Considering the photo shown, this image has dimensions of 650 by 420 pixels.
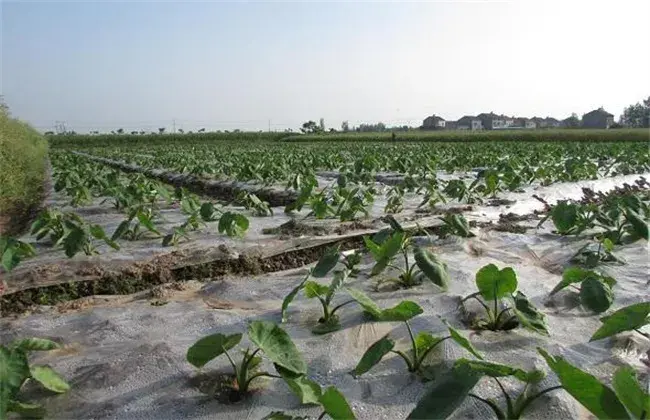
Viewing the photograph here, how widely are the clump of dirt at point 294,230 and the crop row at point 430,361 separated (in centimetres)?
191

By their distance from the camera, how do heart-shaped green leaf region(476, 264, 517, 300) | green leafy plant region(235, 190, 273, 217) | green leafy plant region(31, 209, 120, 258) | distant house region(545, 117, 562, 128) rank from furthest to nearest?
1. distant house region(545, 117, 562, 128)
2. green leafy plant region(235, 190, 273, 217)
3. green leafy plant region(31, 209, 120, 258)
4. heart-shaped green leaf region(476, 264, 517, 300)

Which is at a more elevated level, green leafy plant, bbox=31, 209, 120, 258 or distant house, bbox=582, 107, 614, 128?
distant house, bbox=582, 107, 614, 128

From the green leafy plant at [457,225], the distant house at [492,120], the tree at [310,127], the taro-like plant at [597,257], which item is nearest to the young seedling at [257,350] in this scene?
the green leafy plant at [457,225]

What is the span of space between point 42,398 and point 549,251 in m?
3.43

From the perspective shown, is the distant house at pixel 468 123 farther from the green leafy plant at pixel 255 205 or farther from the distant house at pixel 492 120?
the green leafy plant at pixel 255 205

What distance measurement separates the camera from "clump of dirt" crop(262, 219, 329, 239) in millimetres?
4762

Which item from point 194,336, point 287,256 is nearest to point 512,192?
A: point 287,256

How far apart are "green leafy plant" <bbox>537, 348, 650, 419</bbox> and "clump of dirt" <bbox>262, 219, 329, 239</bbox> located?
3.50 m

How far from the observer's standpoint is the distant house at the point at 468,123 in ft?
246

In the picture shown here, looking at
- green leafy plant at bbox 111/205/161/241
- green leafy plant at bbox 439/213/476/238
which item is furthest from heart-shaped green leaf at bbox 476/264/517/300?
green leafy plant at bbox 111/205/161/241

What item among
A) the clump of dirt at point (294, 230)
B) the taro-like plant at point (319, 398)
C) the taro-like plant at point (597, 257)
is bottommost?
the clump of dirt at point (294, 230)

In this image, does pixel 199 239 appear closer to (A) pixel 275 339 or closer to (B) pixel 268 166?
(A) pixel 275 339

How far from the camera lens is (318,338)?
236 centimetres

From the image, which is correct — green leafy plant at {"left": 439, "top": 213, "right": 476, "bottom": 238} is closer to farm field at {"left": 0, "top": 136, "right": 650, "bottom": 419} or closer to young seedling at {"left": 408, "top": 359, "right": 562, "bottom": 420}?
farm field at {"left": 0, "top": 136, "right": 650, "bottom": 419}
